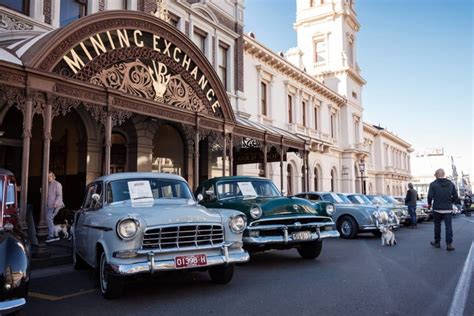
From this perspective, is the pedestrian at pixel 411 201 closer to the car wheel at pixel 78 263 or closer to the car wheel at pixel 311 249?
the car wheel at pixel 311 249

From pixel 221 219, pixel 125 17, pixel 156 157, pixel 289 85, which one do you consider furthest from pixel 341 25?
pixel 221 219

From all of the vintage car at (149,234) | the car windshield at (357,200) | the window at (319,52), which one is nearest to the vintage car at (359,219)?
the car windshield at (357,200)

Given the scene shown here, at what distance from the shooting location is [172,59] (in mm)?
11633

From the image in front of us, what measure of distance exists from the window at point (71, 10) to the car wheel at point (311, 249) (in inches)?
391

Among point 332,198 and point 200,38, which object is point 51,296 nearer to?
point 332,198

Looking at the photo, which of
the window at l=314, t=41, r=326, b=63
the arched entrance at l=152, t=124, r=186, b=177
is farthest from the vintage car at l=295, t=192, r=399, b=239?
the window at l=314, t=41, r=326, b=63

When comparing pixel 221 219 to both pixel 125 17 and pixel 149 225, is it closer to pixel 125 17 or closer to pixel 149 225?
pixel 149 225

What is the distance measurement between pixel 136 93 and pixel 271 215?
5382mm

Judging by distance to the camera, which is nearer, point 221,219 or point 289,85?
point 221,219

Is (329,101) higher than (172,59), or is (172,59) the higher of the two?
(329,101)

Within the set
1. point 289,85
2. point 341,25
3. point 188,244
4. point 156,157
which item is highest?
point 341,25

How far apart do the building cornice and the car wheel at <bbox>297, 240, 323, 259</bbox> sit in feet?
51.2

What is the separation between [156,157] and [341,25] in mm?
26027

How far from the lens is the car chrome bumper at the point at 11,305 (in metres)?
3.35
